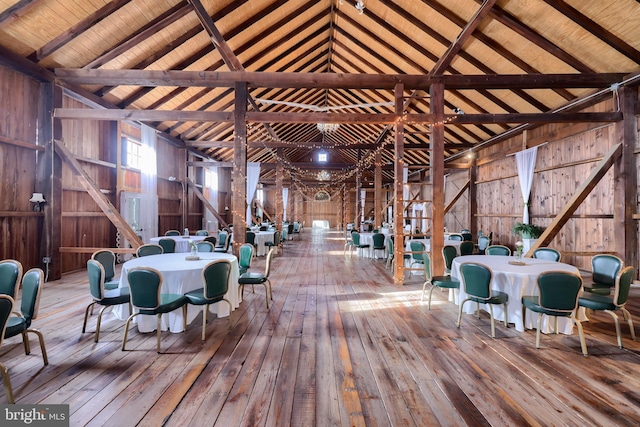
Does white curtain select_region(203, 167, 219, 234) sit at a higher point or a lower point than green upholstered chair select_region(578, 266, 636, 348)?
higher

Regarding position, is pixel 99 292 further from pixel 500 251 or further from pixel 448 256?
pixel 500 251

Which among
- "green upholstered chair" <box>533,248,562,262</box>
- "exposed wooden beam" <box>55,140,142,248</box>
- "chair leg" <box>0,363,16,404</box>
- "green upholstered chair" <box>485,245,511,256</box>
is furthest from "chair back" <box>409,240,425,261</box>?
"chair leg" <box>0,363,16,404</box>

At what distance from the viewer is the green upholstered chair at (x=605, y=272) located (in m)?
3.92

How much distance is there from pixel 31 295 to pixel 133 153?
7580 millimetres

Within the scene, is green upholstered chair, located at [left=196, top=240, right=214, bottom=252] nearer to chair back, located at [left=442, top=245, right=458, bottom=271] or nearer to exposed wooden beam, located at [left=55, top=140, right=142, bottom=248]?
exposed wooden beam, located at [left=55, top=140, right=142, bottom=248]

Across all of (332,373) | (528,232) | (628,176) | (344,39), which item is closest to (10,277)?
(332,373)

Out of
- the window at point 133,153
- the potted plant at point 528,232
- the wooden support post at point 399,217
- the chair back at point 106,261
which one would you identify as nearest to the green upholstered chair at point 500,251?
the wooden support post at point 399,217

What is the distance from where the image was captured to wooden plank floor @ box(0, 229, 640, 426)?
7.00ft

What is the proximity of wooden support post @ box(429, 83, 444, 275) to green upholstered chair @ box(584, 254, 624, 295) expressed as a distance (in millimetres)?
2249

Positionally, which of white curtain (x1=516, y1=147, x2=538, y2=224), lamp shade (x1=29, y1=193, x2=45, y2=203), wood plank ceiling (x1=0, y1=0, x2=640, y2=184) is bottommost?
lamp shade (x1=29, y1=193, x2=45, y2=203)

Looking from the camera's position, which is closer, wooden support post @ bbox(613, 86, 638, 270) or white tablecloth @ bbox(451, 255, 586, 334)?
white tablecloth @ bbox(451, 255, 586, 334)

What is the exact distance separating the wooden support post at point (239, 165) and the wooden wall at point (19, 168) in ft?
13.0

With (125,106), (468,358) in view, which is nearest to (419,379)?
(468,358)

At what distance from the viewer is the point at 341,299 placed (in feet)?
16.3
